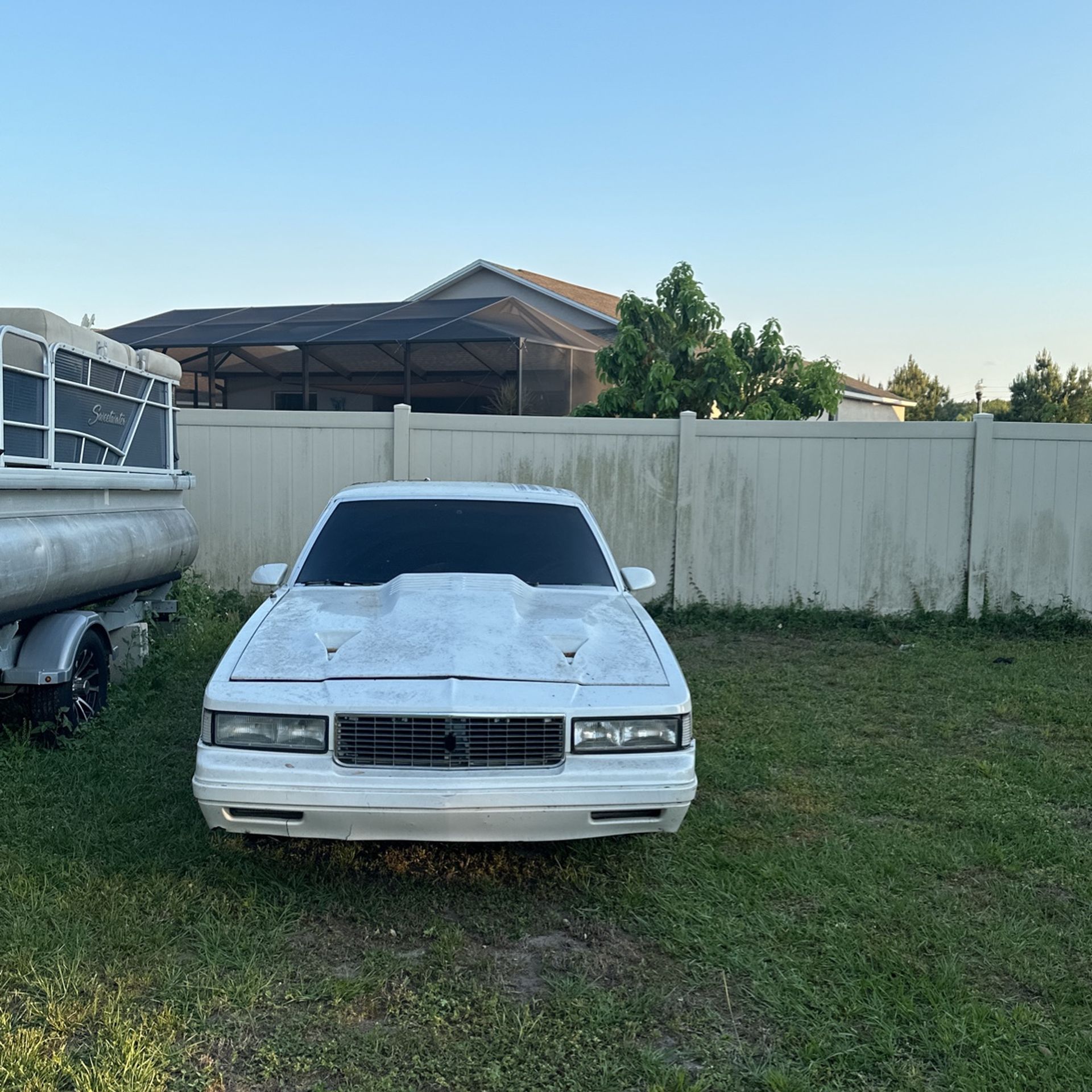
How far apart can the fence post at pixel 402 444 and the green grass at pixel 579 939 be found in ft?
14.2

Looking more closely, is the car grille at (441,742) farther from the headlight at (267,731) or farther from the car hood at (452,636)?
the car hood at (452,636)

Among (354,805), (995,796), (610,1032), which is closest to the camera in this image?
(610,1032)

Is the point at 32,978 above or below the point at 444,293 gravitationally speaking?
below

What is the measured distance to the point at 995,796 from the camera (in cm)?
514

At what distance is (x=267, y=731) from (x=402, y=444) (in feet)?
20.7

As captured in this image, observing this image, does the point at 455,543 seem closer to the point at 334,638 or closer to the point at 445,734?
the point at 334,638

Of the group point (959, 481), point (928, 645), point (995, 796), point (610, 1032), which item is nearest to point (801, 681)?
point (928, 645)

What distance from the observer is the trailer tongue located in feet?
17.3

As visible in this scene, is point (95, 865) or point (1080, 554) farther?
point (1080, 554)

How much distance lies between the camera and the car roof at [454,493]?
5582mm

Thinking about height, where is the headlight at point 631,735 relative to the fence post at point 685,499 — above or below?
below

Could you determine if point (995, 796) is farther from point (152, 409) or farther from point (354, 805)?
point (152, 409)

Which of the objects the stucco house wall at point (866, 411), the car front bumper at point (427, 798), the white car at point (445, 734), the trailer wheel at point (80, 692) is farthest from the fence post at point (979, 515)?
the stucco house wall at point (866, 411)

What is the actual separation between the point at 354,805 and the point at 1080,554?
8.19 m
